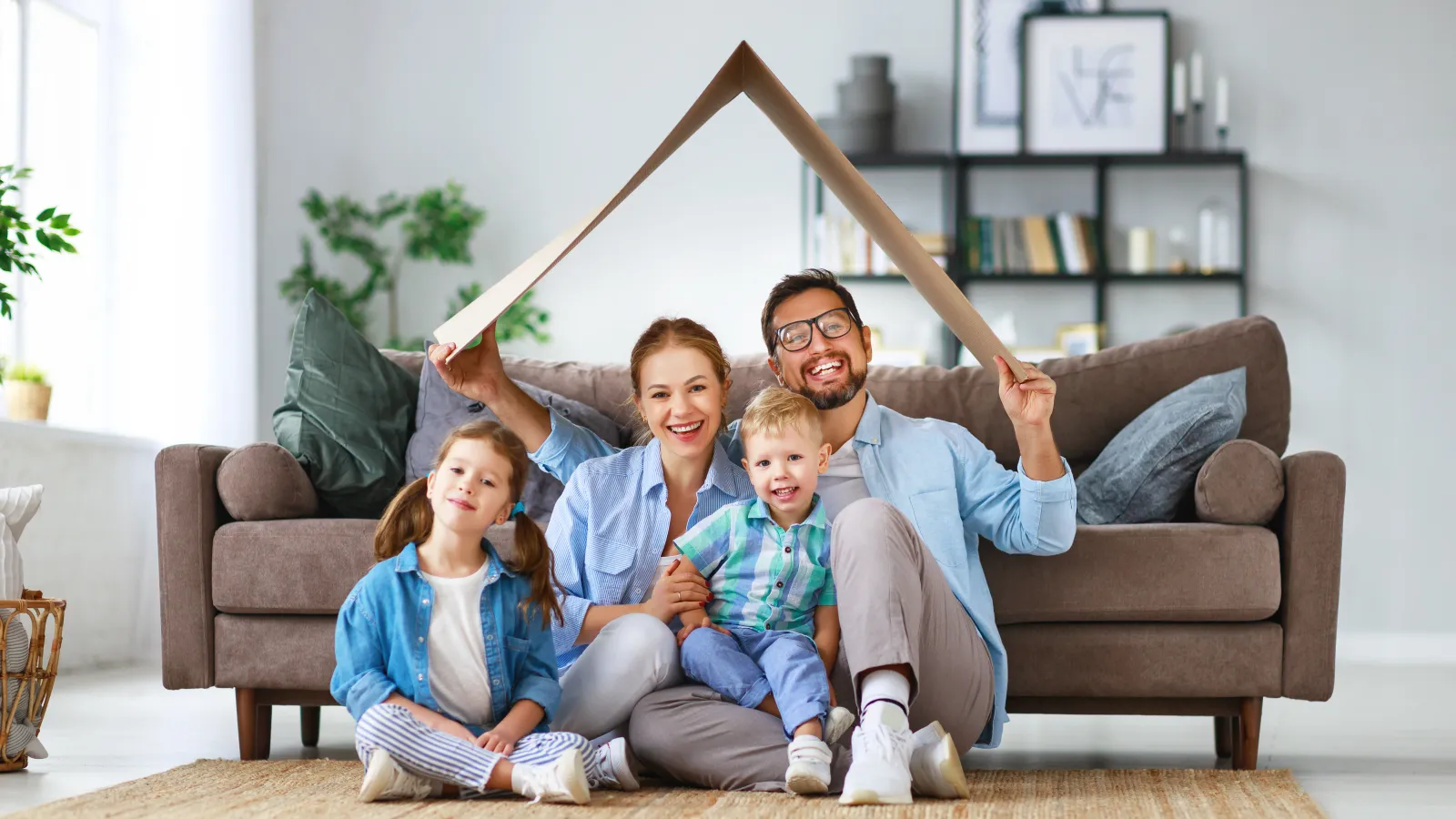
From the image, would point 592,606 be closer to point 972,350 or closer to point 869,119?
point 972,350

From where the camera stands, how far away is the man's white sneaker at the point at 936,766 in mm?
1750

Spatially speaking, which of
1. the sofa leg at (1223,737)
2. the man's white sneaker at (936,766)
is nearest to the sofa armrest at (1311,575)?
the sofa leg at (1223,737)

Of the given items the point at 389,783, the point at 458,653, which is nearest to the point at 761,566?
the point at 458,653

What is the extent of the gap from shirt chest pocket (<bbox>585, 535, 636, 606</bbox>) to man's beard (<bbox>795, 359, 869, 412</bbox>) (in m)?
0.39

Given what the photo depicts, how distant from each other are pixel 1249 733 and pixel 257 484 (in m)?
1.78

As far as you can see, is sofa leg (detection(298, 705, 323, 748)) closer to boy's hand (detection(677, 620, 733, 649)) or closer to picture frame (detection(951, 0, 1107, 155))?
boy's hand (detection(677, 620, 733, 649))

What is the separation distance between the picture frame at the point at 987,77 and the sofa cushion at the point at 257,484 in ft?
11.1

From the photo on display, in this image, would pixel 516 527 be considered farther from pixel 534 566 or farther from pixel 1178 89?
pixel 1178 89

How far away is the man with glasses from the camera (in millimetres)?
1755

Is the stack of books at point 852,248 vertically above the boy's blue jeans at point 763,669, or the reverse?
the stack of books at point 852,248

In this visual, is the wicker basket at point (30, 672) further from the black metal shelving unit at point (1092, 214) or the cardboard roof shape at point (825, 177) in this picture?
the black metal shelving unit at point (1092, 214)

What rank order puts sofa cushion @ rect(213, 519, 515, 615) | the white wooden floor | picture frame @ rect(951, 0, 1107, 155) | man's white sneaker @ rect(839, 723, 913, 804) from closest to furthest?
man's white sneaker @ rect(839, 723, 913, 804)
the white wooden floor
sofa cushion @ rect(213, 519, 515, 615)
picture frame @ rect(951, 0, 1107, 155)

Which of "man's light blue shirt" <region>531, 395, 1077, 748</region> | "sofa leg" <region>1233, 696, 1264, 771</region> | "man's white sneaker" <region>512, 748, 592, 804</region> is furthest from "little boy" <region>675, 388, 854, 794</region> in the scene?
"sofa leg" <region>1233, 696, 1264, 771</region>

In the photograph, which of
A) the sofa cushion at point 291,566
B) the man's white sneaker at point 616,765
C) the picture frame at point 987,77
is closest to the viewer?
the man's white sneaker at point 616,765
